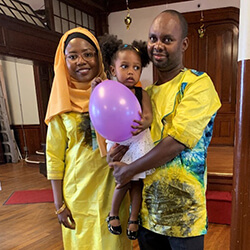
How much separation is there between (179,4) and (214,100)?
412 cm

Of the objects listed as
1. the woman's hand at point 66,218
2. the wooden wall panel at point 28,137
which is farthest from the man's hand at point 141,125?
the wooden wall panel at point 28,137

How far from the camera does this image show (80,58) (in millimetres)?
1053

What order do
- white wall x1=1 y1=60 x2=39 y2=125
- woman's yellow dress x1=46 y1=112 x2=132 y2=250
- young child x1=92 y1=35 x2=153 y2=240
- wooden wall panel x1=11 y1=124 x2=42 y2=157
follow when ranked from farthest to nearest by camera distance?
1. wooden wall panel x1=11 y1=124 x2=42 y2=157
2. white wall x1=1 y1=60 x2=39 y2=125
3. woman's yellow dress x1=46 y1=112 x2=132 y2=250
4. young child x1=92 y1=35 x2=153 y2=240

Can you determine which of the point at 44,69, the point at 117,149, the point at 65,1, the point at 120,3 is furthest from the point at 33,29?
the point at 117,149

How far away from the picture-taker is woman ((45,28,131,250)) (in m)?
1.08

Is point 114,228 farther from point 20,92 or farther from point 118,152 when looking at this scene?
point 20,92

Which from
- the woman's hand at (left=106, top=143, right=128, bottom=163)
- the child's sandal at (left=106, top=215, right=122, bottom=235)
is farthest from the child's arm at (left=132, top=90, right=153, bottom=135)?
the child's sandal at (left=106, top=215, right=122, bottom=235)

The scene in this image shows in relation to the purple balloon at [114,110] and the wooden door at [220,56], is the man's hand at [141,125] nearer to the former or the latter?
the purple balloon at [114,110]

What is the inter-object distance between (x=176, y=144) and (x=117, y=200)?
0.42m

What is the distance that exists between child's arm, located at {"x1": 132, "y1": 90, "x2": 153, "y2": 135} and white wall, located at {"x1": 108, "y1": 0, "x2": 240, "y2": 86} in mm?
3761

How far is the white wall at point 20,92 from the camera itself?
5.27 meters

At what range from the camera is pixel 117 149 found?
0.94 meters

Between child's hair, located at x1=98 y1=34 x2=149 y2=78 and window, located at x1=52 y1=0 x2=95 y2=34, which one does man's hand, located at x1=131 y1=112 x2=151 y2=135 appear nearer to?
child's hair, located at x1=98 y1=34 x2=149 y2=78

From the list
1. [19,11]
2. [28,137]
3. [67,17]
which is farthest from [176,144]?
[28,137]
